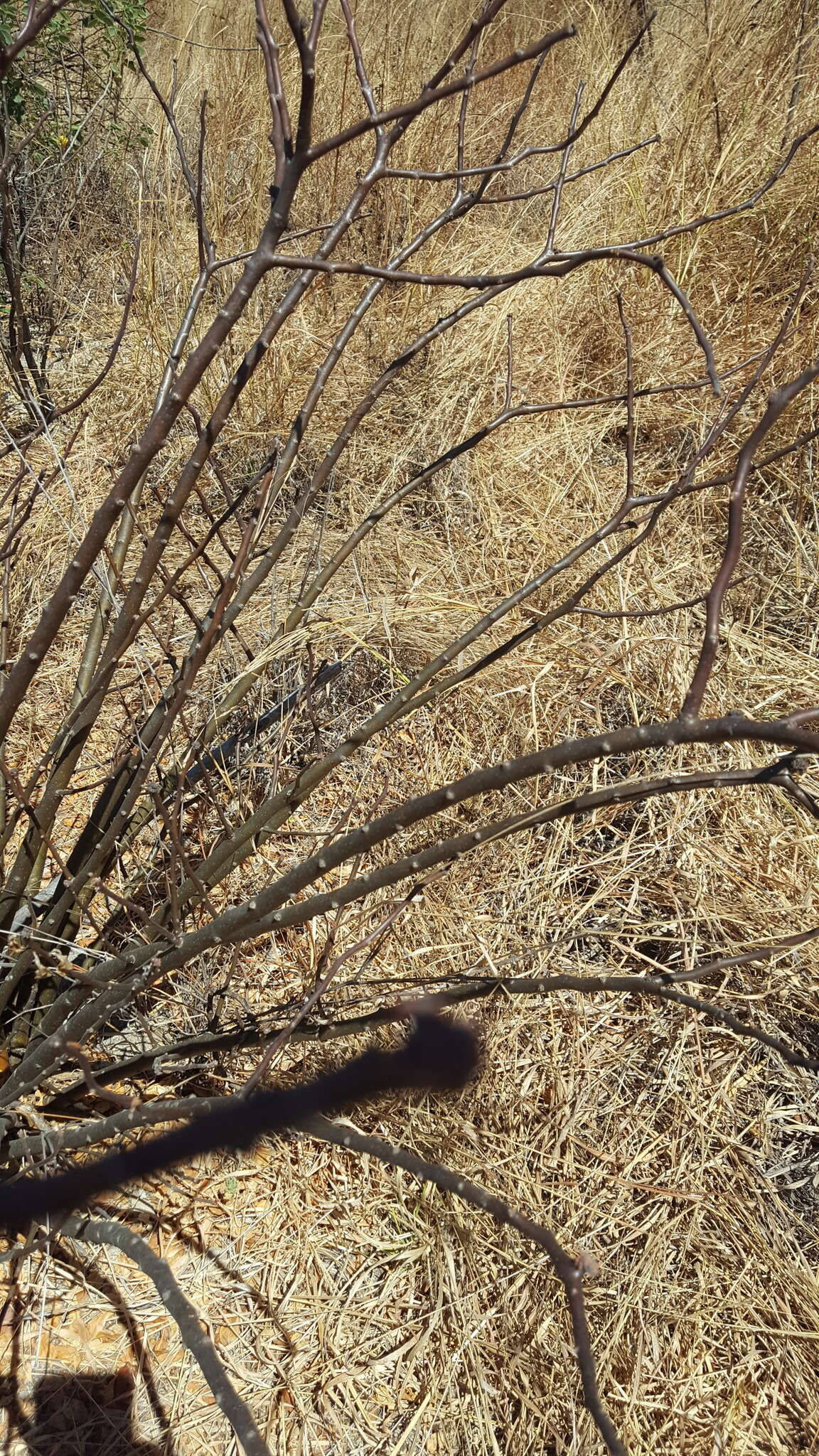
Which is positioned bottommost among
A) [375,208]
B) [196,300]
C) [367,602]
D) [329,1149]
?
[329,1149]

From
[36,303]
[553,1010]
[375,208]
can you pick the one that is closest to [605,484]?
[553,1010]

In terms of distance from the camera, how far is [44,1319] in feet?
4.39

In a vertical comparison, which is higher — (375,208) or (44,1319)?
(375,208)

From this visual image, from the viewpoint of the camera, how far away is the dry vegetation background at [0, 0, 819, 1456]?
4.22 ft

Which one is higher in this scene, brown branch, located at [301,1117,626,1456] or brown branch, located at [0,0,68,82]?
brown branch, located at [0,0,68,82]

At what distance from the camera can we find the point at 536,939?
5.25ft

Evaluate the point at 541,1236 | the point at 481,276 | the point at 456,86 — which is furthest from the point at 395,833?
the point at 456,86

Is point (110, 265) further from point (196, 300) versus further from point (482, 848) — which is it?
point (482, 848)

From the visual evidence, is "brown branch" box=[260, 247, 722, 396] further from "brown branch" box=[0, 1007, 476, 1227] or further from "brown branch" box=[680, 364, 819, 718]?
"brown branch" box=[0, 1007, 476, 1227]

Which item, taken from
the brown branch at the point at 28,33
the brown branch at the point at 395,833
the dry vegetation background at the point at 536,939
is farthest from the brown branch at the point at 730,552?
the brown branch at the point at 28,33

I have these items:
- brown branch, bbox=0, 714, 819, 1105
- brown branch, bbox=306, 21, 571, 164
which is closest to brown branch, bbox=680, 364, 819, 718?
brown branch, bbox=0, 714, 819, 1105

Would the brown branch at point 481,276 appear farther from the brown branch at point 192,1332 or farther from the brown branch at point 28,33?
the brown branch at point 192,1332

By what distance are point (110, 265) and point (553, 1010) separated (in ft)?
10.1

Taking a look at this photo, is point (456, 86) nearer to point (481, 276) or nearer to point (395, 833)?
point (481, 276)
